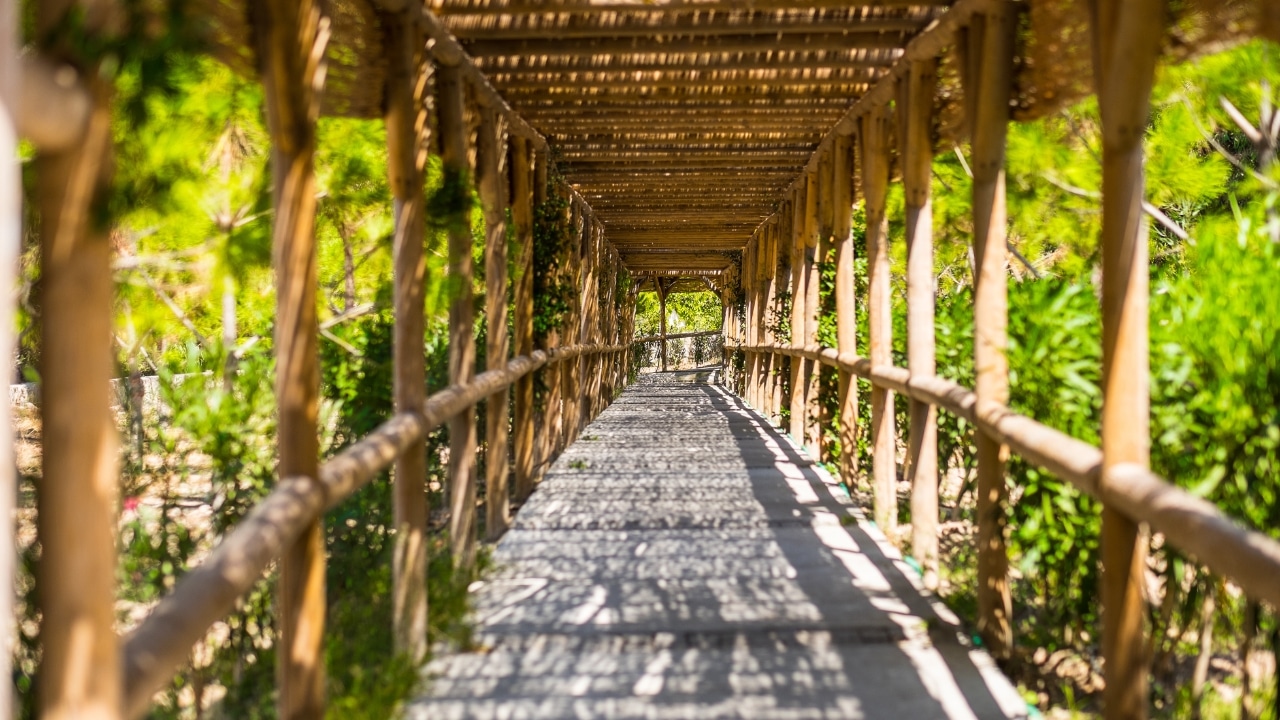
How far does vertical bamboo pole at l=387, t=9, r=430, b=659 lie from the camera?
3635 mm

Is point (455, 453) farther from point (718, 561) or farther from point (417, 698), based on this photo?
point (417, 698)

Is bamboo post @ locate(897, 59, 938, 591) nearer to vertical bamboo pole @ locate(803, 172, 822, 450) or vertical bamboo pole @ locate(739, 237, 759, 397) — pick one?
vertical bamboo pole @ locate(803, 172, 822, 450)

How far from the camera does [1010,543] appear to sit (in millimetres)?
3809

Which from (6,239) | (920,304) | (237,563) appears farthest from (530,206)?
(6,239)

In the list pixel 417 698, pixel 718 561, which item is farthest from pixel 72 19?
pixel 718 561

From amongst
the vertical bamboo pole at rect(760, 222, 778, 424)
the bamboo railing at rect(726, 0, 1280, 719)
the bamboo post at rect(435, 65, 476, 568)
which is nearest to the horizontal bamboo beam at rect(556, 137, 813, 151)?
the bamboo railing at rect(726, 0, 1280, 719)

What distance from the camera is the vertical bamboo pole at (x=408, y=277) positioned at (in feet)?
11.9

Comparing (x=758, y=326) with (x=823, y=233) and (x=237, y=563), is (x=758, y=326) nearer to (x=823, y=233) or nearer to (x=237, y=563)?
(x=823, y=233)

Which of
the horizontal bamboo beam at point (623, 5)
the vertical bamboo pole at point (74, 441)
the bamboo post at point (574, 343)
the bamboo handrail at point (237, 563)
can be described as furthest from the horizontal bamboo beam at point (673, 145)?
the vertical bamboo pole at point (74, 441)

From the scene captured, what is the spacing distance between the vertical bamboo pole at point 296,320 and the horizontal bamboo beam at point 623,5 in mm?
1598

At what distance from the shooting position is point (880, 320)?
5.70m

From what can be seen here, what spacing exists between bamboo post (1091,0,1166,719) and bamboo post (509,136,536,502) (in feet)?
14.1

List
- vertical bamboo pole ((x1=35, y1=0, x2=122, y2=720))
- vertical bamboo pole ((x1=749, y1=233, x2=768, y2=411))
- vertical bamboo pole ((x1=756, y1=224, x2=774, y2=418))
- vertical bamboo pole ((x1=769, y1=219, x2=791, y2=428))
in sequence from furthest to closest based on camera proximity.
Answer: vertical bamboo pole ((x1=749, y1=233, x2=768, y2=411)) < vertical bamboo pole ((x1=756, y1=224, x2=774, y2=418)) < vertical bamboo pole ((x1=769, y1=219, x2=791, y2=428)) < vertical bamboo pole ((x1=35, y1=0, x2=122, y2=720))

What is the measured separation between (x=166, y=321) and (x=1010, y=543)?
5.62 metres
